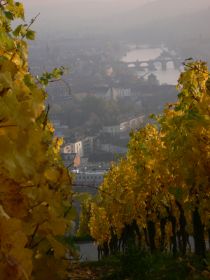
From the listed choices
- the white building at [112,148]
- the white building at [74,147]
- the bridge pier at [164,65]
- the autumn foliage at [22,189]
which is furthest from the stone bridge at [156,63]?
the autumn foliage at [22,189]

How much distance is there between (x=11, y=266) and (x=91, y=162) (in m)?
61.2

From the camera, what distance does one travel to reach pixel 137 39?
174m

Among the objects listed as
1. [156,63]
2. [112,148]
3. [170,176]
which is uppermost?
[156,63]

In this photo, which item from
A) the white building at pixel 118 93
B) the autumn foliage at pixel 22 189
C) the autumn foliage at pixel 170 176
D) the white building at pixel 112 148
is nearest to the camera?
the autumn foliage at pixel 22 189

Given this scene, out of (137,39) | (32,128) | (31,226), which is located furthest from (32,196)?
(137,39)

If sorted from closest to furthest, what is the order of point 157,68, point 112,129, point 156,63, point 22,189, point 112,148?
point 22,189 → point 112,148 → point 112,129 → point 156,63 → point 157,68

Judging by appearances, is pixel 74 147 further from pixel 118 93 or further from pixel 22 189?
pixel 22 189

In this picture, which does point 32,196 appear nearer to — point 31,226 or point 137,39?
point 31,226

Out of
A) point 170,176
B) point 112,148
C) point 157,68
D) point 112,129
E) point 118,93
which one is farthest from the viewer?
point 157,68

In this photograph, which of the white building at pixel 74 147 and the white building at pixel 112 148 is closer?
the white building at pixel 74 147

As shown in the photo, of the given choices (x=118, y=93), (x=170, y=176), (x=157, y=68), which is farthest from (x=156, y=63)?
(x=170, y=176)

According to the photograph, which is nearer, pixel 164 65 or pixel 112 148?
pixel 112 148

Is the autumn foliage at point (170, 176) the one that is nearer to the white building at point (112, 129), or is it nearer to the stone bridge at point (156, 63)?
the white building at point (112, 129)

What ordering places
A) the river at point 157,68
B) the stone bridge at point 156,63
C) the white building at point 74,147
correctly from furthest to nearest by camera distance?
the stone bridge at point 156,63 < the river at point 157,68 < the white building at point 74,147
